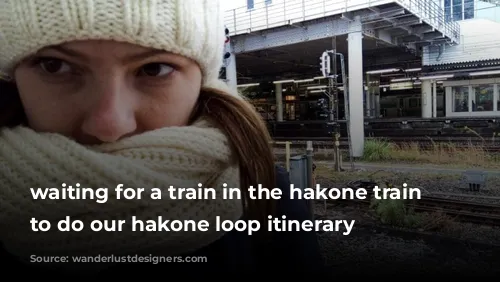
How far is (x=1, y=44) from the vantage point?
0.83m

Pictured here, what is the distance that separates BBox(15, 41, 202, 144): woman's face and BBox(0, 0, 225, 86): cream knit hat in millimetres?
23

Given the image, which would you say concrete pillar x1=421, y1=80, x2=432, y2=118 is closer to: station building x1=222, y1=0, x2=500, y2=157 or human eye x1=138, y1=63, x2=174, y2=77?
station building x1=222, y1=0, x2=500, y2=157

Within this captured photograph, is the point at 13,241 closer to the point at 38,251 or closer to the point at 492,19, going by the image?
the point at 38,251

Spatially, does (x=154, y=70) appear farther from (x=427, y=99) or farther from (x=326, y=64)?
(x=427, y=99)

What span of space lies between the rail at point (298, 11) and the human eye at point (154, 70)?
11.6 m

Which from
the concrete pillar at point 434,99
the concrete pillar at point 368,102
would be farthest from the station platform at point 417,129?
the concrete pillar at point 434,99

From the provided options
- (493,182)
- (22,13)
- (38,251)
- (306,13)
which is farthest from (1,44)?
(306,13)

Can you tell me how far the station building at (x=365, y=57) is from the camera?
12.5m

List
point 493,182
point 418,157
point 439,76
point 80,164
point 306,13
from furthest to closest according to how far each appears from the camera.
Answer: point 439,76
point 306,13
point 418,157
point 493,182
point 80,164

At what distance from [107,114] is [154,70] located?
5.6 inches

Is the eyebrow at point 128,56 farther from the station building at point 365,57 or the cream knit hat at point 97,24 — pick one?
the station building at point 365,57

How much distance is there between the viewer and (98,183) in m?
0.78

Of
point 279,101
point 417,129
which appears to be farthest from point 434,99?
point 279,101

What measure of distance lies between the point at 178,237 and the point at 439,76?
66.5 ft
